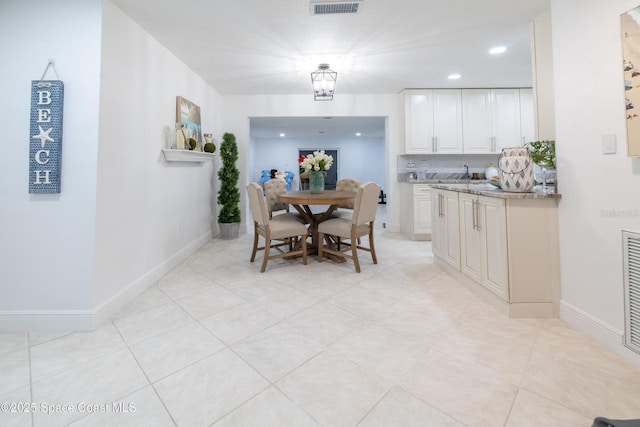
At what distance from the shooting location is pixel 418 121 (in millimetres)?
4586

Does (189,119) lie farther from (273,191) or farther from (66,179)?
(66,179)

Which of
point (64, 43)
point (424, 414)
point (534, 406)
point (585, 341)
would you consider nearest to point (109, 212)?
point (64, 43)

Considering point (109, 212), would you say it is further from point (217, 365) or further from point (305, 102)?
point (305, 102)

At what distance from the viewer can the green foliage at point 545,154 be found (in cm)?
200

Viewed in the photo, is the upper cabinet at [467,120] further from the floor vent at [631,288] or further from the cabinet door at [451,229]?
the floor vent at [631,288]

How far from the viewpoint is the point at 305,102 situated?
4.79 metres

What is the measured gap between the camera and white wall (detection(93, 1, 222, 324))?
1986mm

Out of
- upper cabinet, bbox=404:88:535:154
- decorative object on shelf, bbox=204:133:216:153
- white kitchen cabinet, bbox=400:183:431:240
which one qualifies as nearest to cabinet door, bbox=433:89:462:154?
upper cabinet, bbox=404:88:535:154

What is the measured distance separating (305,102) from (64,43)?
3.39m

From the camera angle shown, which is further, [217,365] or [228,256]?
[228,256]

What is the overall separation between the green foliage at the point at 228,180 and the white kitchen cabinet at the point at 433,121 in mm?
2915

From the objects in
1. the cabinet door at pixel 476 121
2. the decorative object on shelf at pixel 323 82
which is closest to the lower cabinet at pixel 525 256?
the decorative object on shelf at pixel 323 82

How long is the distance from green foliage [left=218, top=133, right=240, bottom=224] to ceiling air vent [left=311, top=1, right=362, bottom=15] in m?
2.58

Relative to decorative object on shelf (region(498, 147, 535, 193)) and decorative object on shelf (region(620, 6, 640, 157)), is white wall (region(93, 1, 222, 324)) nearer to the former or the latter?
decorative object on shelf (region(498, 147, 535, 193))
